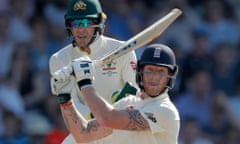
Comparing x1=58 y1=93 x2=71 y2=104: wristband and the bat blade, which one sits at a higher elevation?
the bat blade

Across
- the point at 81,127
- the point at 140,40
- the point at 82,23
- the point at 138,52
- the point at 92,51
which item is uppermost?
the point at 82,23

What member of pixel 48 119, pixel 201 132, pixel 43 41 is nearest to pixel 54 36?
pixel 43 41

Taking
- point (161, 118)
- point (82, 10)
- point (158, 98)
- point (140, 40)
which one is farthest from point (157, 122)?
point (82, 10)

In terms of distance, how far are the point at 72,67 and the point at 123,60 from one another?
1.03 metres

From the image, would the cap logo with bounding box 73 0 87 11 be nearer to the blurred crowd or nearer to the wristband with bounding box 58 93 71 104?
the wristband with bounding box 58 93 71 104

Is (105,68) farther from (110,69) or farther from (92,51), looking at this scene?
(92,51)

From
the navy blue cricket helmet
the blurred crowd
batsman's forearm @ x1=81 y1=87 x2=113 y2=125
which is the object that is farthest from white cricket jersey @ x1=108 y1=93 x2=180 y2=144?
the blurred crowd

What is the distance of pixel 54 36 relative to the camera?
12.1m

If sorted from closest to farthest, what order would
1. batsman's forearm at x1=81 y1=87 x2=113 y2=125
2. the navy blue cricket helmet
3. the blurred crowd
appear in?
1. batsman's forearm at x1=81 y1=87 x2=113 y2=125
2. the navy blue cricket helmet
3. the blurred crowd

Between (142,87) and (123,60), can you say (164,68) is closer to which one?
(142,87)

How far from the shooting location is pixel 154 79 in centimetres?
698

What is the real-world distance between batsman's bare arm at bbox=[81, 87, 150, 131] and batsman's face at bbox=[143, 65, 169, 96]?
18 centimetres

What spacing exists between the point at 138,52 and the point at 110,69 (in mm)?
3002

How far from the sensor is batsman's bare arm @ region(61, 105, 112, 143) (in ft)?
23.9
